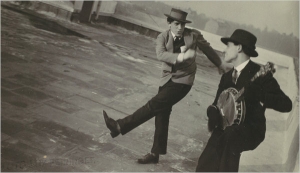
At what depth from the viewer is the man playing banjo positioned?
1779mm

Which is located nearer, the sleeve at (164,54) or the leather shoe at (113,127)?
the sleeve at (164,54)

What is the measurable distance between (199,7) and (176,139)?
4.57ft

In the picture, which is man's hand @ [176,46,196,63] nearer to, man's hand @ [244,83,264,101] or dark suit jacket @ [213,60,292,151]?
dark suit jacket @ [213,60,292,151]

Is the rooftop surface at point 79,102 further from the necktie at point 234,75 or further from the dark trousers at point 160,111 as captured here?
the necktie at point 234,75

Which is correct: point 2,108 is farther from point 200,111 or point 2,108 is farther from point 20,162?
point 200,111

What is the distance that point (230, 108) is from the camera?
1.95 m

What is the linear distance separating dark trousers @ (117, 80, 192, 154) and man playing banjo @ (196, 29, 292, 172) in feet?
1.37

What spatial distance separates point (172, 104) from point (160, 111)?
0.12 m

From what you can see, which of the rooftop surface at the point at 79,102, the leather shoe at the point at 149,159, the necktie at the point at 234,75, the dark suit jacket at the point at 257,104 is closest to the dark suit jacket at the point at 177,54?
the necktie at the point at 234,75

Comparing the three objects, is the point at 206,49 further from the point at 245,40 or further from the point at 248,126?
the point at 248,126

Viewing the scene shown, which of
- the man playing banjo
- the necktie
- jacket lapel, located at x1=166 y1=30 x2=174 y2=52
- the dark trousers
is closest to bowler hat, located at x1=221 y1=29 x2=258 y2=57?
the man playing banjo

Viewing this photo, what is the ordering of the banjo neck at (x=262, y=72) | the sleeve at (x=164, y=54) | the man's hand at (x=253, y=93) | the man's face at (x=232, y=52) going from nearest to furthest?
the banjo neck at (x=262, y=72), the man's hand at (x=253, y=93), the man's face at (x=232, y=52), the sleeve at (x=164, y=54)

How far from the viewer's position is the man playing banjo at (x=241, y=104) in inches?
70.1

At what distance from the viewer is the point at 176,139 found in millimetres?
3164
